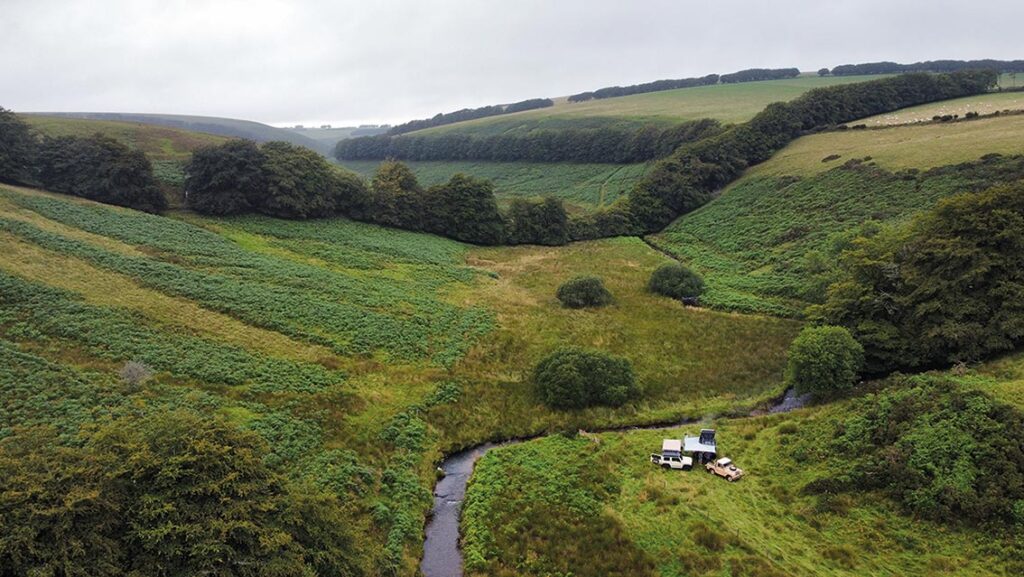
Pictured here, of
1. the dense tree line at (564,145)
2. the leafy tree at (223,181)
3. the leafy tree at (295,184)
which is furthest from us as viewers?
the dense tree line at (564,145)

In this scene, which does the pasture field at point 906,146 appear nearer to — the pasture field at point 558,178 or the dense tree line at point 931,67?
the pasture field at point 558,178

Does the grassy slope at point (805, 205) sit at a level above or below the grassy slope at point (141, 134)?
below

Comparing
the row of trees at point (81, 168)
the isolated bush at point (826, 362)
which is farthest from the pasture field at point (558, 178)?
the isolated bush at point (826, 362)

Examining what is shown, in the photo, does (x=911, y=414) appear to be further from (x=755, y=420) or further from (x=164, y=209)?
(x=164, y=209)

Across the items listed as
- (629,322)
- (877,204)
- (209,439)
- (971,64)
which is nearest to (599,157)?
(877,204)

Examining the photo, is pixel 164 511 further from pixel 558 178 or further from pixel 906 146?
pixel 558 178

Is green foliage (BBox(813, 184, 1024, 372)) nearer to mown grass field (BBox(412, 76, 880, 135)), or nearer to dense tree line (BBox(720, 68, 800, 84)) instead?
mown grass field (BBox(412, 76, 880, 135))

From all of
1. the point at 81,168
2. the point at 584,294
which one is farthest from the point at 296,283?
the point at 81,168

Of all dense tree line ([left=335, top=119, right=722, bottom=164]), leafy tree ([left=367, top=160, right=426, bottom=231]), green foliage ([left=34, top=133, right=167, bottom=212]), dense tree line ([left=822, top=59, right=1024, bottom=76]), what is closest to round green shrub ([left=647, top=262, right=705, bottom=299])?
leafy tree ([left=367, top=160, right=426, bottom=231])
